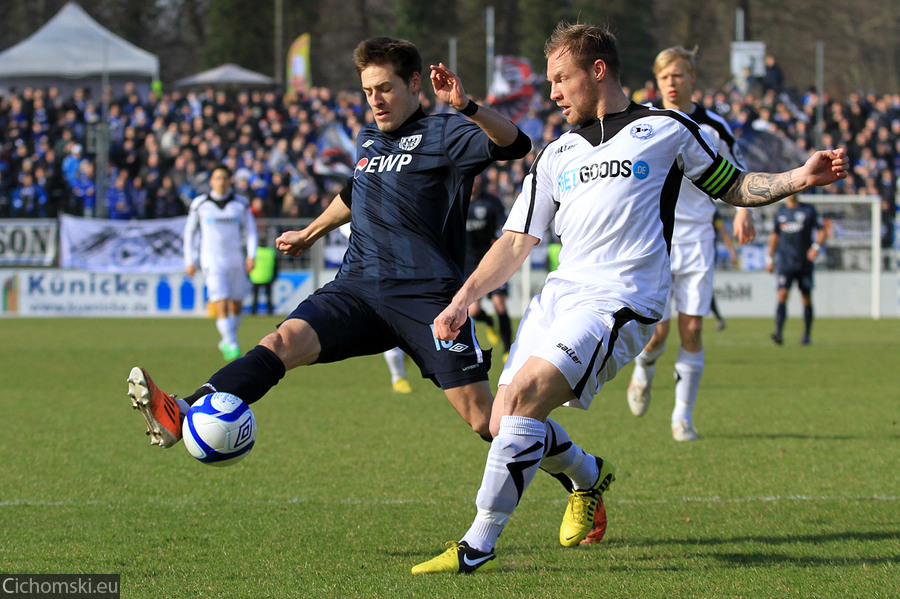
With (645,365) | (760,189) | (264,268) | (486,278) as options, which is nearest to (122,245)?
(264,268)

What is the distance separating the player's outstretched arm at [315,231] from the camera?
525 centimetres

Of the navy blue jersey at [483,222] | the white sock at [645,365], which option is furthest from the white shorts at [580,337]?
the navy blue jersey at [483,222]

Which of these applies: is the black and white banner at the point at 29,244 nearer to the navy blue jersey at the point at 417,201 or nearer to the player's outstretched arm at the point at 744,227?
the player's outstretched arm at the point at 744,227

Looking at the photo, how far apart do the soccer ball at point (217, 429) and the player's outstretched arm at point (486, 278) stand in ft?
2.83

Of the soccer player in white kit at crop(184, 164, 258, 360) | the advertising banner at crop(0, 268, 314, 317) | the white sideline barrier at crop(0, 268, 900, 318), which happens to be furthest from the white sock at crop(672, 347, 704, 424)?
the advertising banner at crop(0, 268, 314, 317)

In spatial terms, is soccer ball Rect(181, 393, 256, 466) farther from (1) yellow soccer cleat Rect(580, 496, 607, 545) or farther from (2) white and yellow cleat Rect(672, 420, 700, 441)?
(2) white and yellow cleat Rect(672, 420, 700, 441)

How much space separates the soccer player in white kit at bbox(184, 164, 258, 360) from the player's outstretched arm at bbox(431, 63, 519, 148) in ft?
28.6

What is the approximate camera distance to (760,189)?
4.37m

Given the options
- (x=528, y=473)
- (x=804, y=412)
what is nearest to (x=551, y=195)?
(x=528, y=473)

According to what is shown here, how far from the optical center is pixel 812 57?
45.2 m

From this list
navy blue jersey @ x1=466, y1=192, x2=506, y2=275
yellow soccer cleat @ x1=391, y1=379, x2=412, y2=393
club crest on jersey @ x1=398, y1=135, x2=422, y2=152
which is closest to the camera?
club crest on jersey @ x1=398, y1=135, x2=422, y2=152

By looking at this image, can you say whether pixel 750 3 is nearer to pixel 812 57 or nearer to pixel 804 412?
pixel 812 57

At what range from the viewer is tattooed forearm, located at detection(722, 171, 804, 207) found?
4.24m

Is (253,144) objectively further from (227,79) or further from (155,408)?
(155,408)
